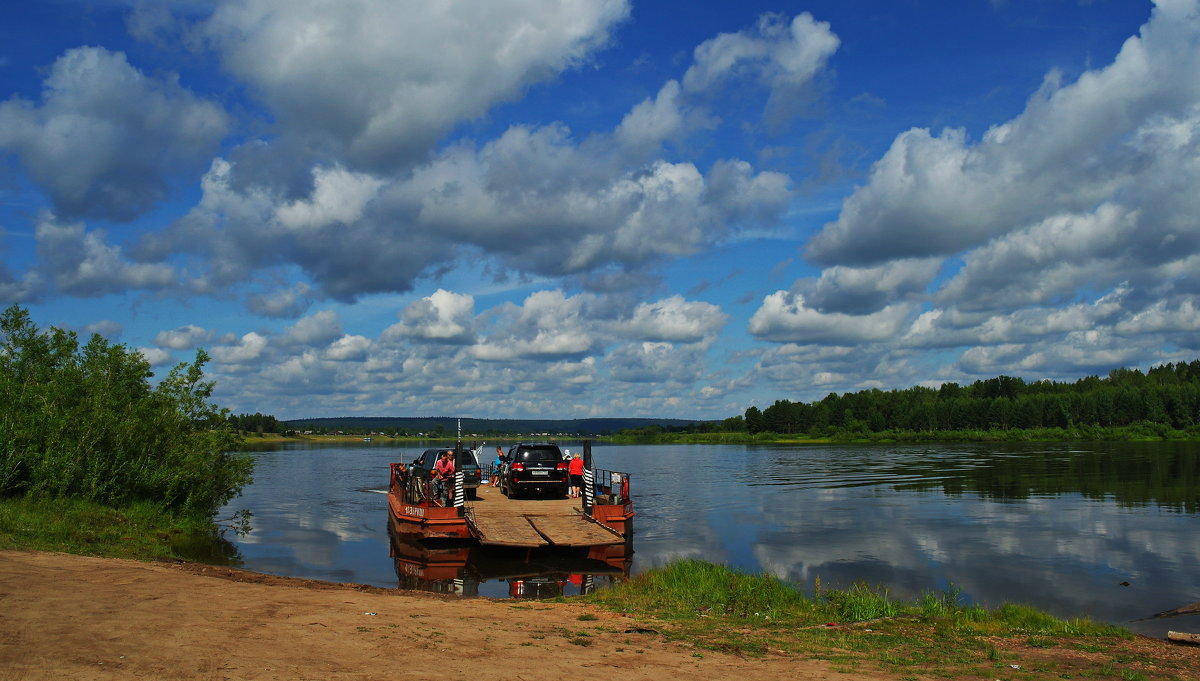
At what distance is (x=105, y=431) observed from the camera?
72.0 ft

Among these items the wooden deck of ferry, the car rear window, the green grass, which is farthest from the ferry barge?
the green grass

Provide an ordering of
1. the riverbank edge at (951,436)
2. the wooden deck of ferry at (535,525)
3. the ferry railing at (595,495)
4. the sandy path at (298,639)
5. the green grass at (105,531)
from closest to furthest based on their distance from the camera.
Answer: the sandy path at (298,639) → the green grass at (105,531) → the wooden deck of ferry at (535,525) → the ferry railing at (595,495) → the riverbank edge at (951,436)

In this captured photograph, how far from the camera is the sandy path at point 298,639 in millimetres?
7398

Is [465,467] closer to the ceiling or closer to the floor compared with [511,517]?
closer to the ceiling

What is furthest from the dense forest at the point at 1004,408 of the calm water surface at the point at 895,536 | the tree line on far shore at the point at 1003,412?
the calm water surface at the point at 895,536

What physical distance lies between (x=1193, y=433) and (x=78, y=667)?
12977 cm

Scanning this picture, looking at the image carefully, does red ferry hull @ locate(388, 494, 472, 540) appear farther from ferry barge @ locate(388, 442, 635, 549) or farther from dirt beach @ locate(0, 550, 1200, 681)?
dirt beach @ locate(0, 550, 1200, 681)

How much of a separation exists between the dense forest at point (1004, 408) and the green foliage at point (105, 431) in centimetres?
12560

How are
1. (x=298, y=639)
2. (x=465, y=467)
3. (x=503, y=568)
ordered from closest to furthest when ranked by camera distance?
(x=298, y=639)
(x=503, y=568)
(x=465, y=467)

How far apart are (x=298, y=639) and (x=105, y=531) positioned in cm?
1288

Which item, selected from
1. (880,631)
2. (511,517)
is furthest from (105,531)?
(880,631)

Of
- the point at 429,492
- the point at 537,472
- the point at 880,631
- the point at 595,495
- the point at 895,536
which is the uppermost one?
the point at 537,472

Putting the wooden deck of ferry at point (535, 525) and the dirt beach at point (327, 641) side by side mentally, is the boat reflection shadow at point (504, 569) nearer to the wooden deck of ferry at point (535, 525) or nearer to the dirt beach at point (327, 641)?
the wooden deck of ferry at point (535, 525)

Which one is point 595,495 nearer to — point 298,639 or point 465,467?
point 465,467
